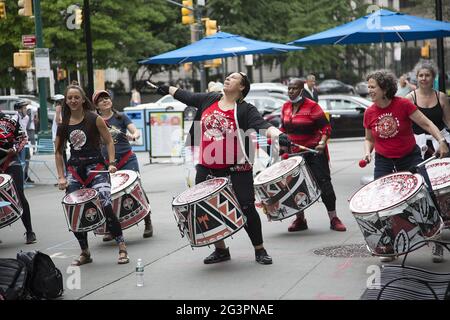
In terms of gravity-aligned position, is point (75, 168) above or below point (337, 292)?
above

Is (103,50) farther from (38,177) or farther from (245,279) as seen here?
(245,279)

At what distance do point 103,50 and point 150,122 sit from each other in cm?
1996

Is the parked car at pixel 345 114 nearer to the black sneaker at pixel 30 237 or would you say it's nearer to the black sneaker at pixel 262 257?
the black sneaker at pixel 30 237

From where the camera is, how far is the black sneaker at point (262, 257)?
26.5 feet

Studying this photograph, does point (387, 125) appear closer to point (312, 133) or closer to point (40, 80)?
point (312, 133)

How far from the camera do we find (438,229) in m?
6.89

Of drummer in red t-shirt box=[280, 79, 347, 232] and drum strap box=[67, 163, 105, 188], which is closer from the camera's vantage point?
drum strap box=[67, 163, 105, 188]

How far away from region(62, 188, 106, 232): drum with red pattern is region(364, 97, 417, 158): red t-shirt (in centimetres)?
277

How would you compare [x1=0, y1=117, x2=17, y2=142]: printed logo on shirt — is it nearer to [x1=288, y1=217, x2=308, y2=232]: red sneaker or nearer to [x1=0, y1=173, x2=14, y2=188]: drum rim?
[x1=0, y1=173, x2=14, y2=188]: drum rim

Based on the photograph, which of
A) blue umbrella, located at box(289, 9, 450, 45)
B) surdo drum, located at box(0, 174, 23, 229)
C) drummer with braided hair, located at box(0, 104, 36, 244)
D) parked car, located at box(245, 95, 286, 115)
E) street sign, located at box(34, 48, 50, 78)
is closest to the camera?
surdo drum, located at box(0, 174, 23, 229)

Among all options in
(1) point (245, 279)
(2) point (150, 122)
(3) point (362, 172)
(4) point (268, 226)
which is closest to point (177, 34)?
(2) point (150, 122)

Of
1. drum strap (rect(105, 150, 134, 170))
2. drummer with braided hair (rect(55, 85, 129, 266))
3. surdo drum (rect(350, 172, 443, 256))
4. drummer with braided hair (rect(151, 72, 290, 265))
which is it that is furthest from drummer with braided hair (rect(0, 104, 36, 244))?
surdo drum (rect(350, 172, 443, 256))

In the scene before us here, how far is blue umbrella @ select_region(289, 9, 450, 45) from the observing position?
1353cm

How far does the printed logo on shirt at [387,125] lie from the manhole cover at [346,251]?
1186 millimetres
